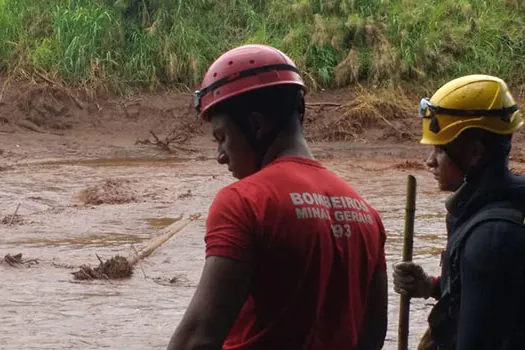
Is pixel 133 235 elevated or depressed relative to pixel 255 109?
depressed

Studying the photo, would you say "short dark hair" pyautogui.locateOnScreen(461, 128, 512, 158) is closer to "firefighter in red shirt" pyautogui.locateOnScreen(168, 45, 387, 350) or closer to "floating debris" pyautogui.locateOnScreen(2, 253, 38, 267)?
"firefighter in red shirt" pyautogui.locateOnScreen(168, 45, 387, 350)

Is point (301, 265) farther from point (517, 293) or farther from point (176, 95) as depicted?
point (176, 95)

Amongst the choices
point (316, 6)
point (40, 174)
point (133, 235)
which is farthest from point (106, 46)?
point (133, 235)

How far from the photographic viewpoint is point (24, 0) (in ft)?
60.6

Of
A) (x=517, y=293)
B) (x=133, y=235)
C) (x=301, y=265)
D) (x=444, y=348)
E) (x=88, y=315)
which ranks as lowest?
(x=133, y=235)

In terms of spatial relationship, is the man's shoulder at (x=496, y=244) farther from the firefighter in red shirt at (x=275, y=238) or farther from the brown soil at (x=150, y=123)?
the brown soil at (x=150, y=123)

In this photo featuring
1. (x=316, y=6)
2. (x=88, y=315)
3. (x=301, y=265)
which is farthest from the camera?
(x=316, y=6)

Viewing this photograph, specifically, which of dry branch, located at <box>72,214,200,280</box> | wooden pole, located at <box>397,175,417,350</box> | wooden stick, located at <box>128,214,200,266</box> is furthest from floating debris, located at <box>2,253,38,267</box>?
wooden pole, located at <box>397,175,417,350</box>

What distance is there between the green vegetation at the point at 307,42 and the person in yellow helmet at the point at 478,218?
13.7 m

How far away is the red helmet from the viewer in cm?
266

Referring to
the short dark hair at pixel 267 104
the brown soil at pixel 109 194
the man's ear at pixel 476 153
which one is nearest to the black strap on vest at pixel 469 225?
the man's ear at pixel 476 153

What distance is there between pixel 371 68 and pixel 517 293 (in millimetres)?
14259

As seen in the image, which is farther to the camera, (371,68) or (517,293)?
(371,68)

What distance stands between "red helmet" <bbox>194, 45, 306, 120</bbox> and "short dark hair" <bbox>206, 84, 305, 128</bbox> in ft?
0.04
